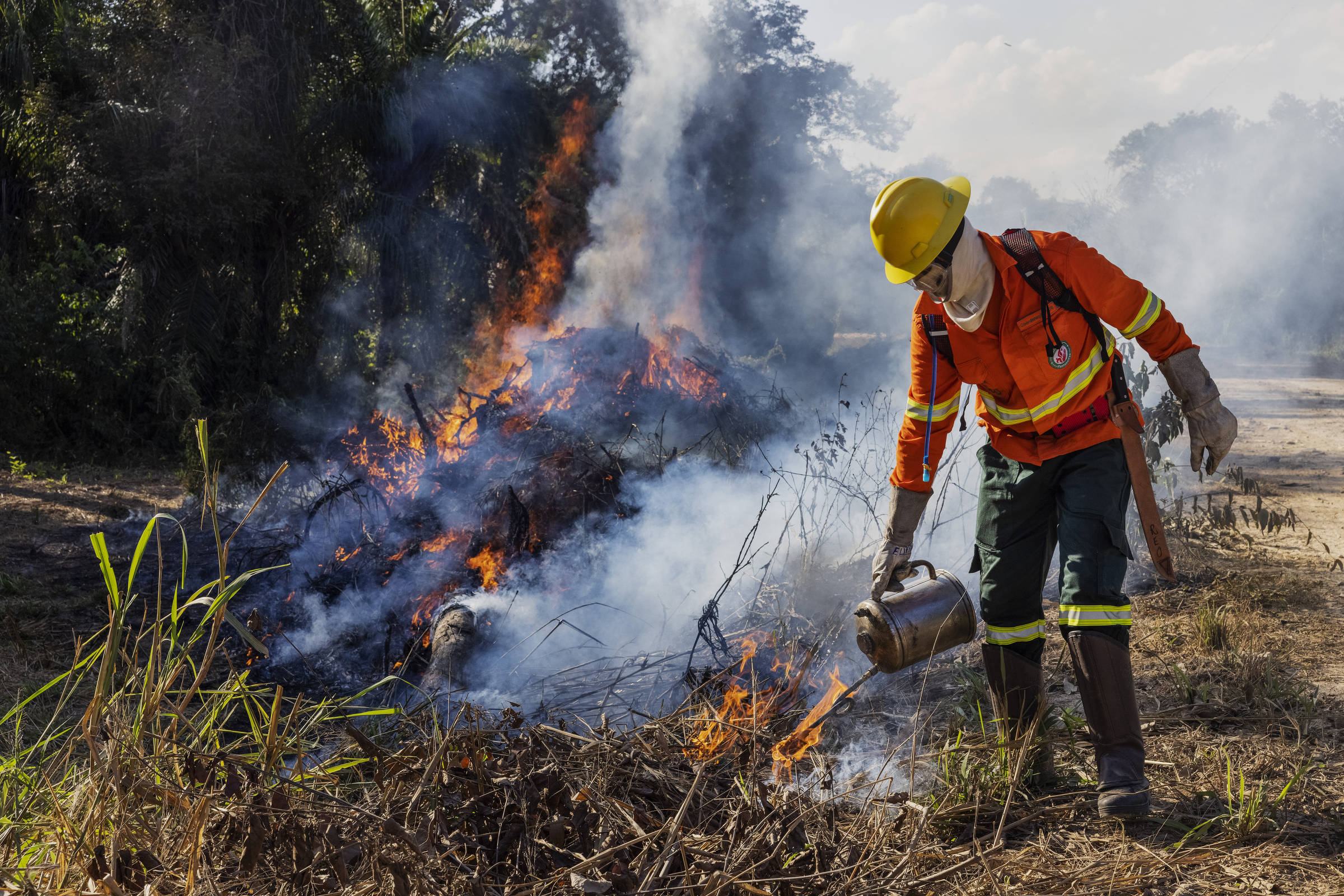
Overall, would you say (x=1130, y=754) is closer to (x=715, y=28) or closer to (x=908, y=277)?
(x=908, y=277)

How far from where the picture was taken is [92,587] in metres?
5.68

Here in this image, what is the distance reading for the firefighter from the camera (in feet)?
8.36

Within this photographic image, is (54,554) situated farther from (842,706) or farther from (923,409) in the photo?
(923,409)

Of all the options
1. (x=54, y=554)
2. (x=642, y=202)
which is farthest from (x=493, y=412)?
(x=642, y=202)

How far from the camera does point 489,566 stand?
4.94m

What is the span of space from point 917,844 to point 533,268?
35.3 feet

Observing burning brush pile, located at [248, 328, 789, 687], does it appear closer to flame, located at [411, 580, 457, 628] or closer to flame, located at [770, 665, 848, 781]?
flame, located at [411, 580, 457, 628]

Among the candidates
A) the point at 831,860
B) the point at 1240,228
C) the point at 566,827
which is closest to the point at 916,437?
the point at 831,860

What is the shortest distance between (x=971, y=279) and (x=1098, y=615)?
3.34 ft

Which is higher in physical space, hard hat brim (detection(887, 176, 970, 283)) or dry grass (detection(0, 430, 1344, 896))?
hard hat brim (detection(887, 176, 970, 283))

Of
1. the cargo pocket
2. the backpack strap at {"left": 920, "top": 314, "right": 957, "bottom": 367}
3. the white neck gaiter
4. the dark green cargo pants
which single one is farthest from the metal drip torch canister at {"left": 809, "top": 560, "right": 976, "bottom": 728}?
the white neck gaiter

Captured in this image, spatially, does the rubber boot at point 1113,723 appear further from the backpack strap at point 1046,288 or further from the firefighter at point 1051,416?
the backpack strap at point 1046,288

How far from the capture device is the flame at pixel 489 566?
479 centimetres

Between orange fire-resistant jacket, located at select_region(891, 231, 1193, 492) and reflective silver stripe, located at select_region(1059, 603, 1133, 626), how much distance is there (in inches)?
17.4
